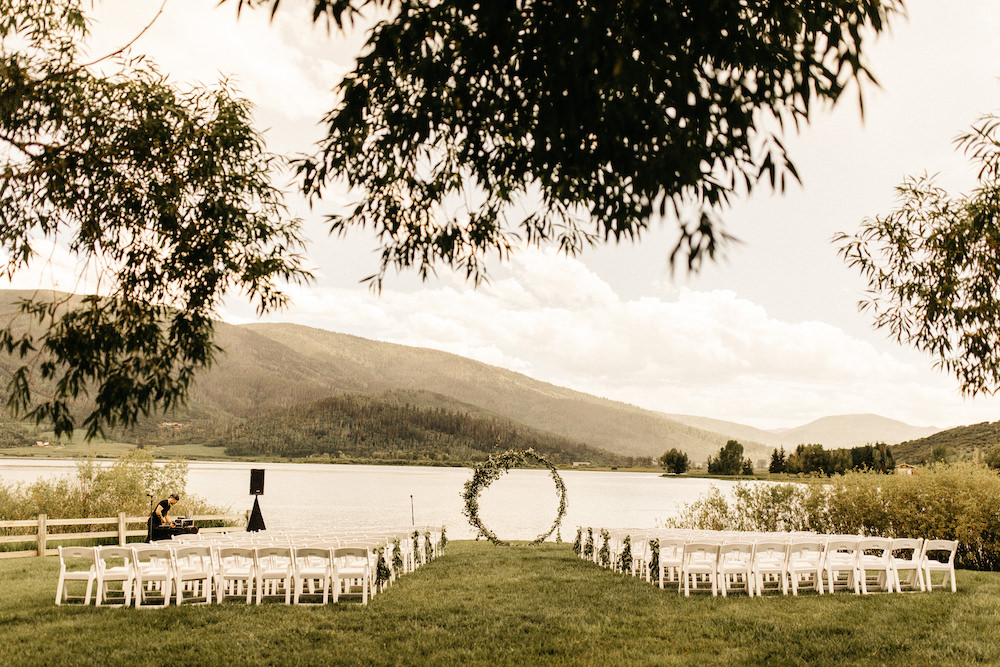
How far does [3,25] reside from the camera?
6930mm

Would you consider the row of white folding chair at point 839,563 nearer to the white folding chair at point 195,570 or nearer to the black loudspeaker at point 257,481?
the white folding chair at point 195,570

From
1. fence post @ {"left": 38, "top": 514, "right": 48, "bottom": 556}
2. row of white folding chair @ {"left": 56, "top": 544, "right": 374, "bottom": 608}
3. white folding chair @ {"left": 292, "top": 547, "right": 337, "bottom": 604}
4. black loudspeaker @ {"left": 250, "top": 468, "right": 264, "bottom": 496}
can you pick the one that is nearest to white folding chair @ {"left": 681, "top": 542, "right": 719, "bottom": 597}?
row of white folding chair @ {"left": 56, "top": 544, "right": 374, "bottom": 608}

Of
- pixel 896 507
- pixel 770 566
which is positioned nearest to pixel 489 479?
pixel 896 507

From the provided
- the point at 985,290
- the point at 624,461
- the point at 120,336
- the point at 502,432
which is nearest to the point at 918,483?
the point at 985,290

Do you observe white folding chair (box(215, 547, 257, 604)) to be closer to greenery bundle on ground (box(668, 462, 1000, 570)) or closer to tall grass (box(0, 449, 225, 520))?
tall grass (box(0, 449, 225, 520))

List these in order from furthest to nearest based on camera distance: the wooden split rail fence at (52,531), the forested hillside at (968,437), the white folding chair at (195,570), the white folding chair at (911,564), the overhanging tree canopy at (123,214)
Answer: the forested hillside at (968,437) → the wooden split rail fence at (52,531) → the white folding chair at (911,564) → the white folding chair at (195,570) → the overhanging tree canopy at (123,214)

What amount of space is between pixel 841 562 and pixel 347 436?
425ft

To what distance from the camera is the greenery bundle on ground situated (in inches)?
608

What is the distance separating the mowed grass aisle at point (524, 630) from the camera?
7250mm

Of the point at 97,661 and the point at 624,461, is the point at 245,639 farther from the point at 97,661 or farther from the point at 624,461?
the point at 624,461

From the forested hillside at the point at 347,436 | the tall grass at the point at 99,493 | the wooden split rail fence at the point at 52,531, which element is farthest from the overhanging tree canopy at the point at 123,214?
the forested hillside at the point at 347,436

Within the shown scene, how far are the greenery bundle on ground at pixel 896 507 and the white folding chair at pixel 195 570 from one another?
1374cm

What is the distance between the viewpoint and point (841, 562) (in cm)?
1131

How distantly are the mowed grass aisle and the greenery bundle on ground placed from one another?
16.0 feet
